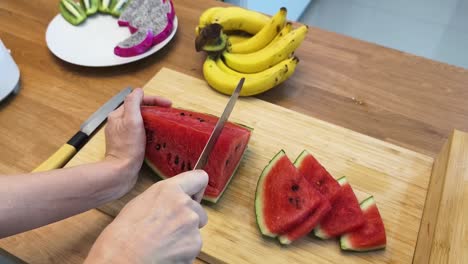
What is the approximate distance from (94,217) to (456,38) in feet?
10.6

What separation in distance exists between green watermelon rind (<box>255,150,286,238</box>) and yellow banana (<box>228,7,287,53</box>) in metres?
0.50

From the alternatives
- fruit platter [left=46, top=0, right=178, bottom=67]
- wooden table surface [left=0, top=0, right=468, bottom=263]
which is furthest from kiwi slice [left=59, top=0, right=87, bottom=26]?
wooden table surface [left=0, top=0, right=468, bottom=263]

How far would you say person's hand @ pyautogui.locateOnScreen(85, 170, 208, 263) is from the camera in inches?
29.7

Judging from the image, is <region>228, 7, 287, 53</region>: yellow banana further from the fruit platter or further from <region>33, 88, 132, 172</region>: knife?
<region>33, 88, 132, 172</region>: knife

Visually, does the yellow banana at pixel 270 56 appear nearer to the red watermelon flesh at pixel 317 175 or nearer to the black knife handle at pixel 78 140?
the red watermelon flesh at pixel 317 175

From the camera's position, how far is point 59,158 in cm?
113

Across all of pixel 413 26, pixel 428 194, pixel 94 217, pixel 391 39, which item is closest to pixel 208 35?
pixel 94 217

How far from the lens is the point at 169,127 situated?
43.1 inches

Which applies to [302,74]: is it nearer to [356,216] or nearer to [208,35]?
[208,35]

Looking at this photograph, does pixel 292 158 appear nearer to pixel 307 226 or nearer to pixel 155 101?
pixel 307 226

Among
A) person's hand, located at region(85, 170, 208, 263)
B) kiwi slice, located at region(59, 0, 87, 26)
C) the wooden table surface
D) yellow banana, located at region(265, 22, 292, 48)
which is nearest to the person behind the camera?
person's hand, located at region(85, 170, 208, 263)

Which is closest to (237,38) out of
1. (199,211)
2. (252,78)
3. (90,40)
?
(252,78)

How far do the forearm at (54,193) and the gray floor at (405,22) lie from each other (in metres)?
2.75

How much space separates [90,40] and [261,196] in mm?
982
